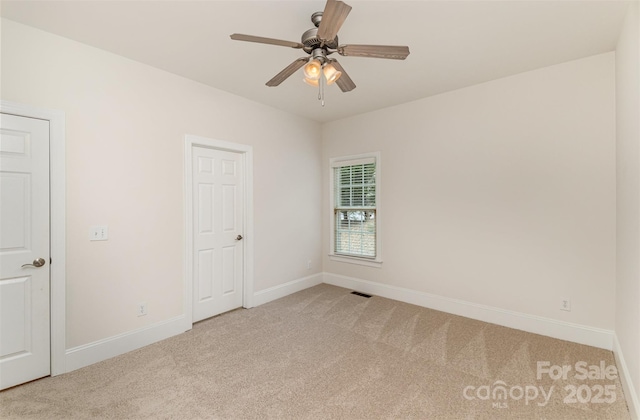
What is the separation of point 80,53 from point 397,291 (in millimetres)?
4334

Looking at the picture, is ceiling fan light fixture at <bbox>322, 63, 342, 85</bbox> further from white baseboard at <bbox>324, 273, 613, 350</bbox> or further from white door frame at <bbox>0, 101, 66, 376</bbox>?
white baseboard at <bbox>324, 273, 613, 350</bbox>

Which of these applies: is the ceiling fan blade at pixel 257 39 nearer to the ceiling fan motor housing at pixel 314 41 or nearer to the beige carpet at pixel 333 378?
Result: the ceiling fan motor housing at pixel 314 41

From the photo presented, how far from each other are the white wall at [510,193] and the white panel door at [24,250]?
3.67 m

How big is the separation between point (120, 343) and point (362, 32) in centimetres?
348

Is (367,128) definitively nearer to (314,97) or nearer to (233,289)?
(314,97)

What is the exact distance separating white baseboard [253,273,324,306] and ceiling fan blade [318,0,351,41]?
3.17 meters

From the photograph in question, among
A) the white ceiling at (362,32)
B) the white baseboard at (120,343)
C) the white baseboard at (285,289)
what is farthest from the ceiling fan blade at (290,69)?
the white baseboard at (285,289)

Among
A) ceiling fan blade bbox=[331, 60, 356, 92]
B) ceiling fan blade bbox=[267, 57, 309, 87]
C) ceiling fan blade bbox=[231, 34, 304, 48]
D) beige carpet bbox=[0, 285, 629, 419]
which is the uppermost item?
ceiling fan blade bbox=[231, 34, 304, 48]

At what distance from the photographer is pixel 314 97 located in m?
3.65

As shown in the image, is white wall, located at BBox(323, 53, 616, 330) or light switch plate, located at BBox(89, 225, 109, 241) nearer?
light switch plate, located at BBox(89, 225, 109, 241)

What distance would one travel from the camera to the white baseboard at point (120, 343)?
2.37 meters

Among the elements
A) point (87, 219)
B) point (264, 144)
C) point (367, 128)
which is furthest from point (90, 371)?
point (367, 128)

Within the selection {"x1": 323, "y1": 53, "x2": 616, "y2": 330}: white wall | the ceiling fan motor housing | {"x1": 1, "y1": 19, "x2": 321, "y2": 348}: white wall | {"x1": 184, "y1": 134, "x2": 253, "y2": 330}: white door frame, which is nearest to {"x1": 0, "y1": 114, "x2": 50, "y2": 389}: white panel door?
{"x1": 1, "y1": 19, "x2": 321, "y2": 348}: white wall

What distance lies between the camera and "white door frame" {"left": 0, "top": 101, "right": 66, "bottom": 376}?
2.27m
